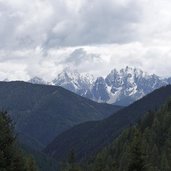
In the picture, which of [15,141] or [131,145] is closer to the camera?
[15,141]

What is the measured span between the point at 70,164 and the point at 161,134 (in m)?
119

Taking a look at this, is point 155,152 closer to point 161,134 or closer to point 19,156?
point 161,134

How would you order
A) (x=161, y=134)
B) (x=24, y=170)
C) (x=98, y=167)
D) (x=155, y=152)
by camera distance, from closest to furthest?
(x=24, y=170)
(x=98, y=167)
(x=155, y=152)
(x=161, y=134)

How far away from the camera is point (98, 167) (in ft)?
212

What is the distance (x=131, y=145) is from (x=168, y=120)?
16848 centimetres

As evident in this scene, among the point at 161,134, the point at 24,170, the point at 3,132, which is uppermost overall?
the point at 161,134

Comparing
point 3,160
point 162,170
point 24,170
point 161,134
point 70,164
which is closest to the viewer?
point 3,160

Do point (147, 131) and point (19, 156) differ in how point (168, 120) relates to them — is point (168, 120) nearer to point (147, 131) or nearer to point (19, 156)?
point (147, 131)

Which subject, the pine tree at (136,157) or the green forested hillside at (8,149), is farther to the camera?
the pine tree at (136,157)

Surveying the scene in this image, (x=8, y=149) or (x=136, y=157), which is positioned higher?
(x=8, y=149)

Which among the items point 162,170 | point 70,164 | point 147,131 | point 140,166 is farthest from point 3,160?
point 147,131

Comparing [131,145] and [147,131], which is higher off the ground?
[147,131]

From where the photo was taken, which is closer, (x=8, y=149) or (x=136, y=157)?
(x=8, y=149)

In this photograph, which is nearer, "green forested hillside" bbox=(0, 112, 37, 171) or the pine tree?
"green forested hillside" bbox=(0, 112, 37, 171)
